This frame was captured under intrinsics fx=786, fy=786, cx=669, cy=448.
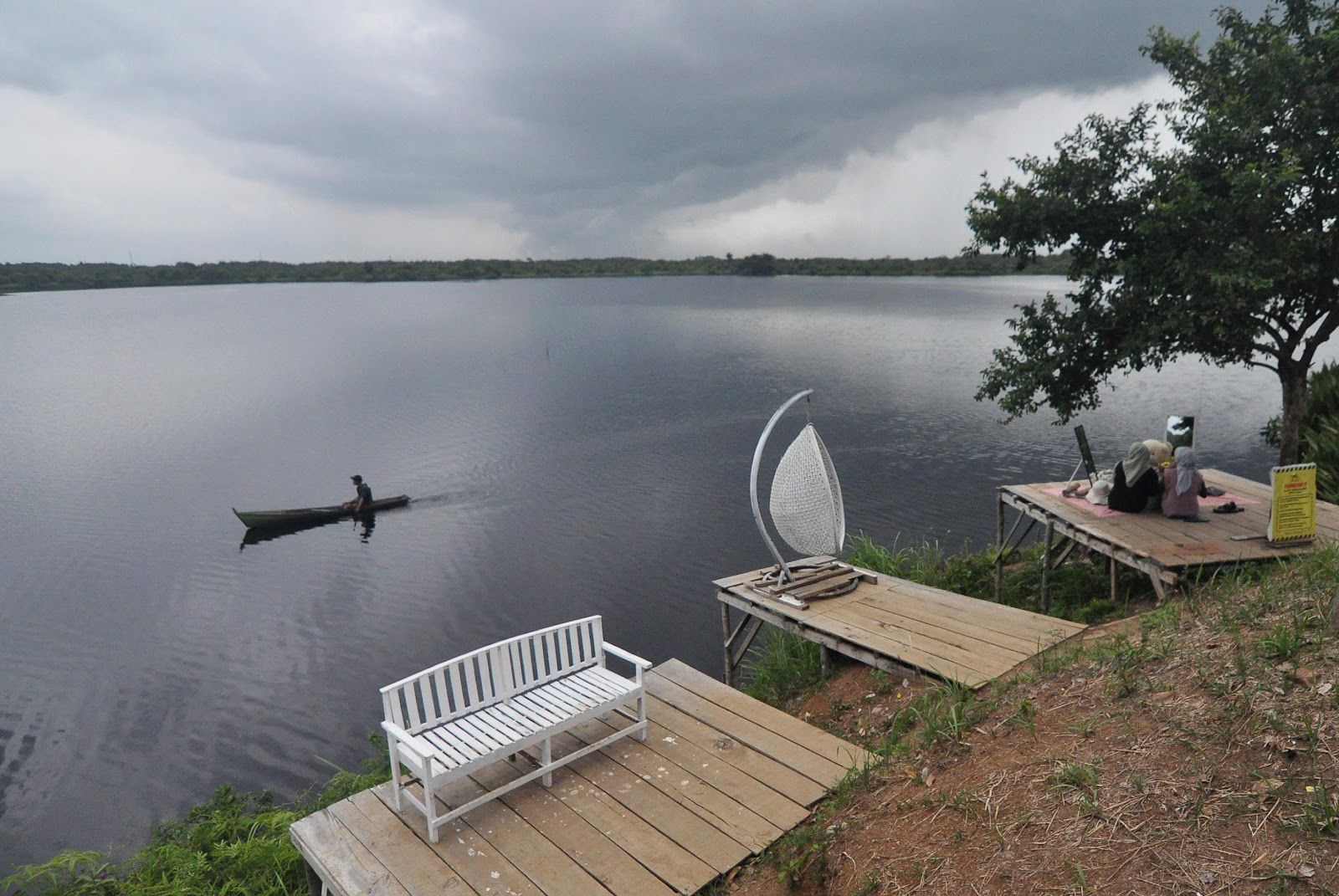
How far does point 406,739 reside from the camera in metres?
5.40

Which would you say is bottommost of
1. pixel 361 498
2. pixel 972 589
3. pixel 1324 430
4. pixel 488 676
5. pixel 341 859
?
pixel 361 498

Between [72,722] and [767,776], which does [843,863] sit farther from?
[72,722]

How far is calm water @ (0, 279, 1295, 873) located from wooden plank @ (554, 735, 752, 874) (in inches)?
279

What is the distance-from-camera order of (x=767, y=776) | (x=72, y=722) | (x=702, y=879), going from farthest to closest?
1. (x=72, y=722)
2. (x=767, y=776)
3. (x=702, y=879)

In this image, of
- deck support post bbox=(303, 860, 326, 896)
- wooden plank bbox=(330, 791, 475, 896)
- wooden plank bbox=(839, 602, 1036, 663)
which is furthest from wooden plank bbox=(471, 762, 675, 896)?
wooden plank bbox=(839, 602, 1036, 663)

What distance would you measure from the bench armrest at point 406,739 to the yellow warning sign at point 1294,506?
8576 millimetres

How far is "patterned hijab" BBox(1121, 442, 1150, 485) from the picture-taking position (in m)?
9.94

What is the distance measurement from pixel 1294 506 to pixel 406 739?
9041 mm

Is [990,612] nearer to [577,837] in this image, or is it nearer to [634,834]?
[634,834]

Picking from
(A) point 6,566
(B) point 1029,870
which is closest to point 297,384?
(A) point 6,566

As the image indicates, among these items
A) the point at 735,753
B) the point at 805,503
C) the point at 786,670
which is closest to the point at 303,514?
the point at 786,670

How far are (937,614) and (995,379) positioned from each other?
622 cm

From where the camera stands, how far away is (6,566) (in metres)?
18.9

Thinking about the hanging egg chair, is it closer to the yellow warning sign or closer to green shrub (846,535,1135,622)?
green shrub (846,535,1135,622)
